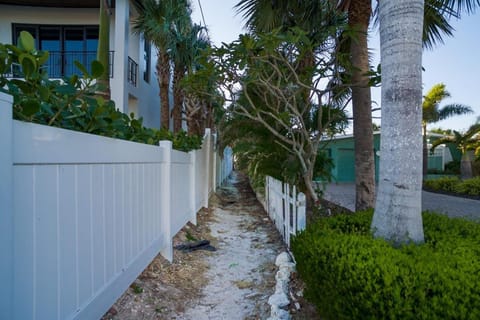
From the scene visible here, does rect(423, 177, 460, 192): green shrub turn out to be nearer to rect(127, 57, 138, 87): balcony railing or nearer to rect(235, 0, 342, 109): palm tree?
rect(235, 0, 342, 109): palm tree

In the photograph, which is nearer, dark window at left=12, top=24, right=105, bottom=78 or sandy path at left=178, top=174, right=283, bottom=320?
sandy path at left=178, top=174, right=283, bottom=320

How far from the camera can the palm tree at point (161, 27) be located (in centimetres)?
1016

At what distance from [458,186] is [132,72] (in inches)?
562

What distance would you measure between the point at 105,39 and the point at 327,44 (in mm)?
4578

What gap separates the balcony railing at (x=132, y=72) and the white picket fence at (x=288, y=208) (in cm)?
706

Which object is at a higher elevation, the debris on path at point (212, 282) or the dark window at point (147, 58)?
the dark window at point (147, 58)

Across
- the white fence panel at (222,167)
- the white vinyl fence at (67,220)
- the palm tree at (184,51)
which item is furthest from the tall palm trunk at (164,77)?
the white vinyl fence at (67,220)

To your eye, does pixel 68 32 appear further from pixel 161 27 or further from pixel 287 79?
pixel 287 79

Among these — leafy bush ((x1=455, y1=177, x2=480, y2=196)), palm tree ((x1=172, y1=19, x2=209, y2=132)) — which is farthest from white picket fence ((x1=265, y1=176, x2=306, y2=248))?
leafy bush ((x1=455, y1=177, x2=480, y2=196))

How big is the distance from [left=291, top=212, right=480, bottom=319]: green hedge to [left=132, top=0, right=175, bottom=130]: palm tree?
8.02 m

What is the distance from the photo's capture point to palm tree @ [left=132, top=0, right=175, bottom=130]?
10156 millimetres

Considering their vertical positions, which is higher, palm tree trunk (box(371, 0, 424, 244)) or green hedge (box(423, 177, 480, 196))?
palm tree trunk (box(371, 0, 424, 244))

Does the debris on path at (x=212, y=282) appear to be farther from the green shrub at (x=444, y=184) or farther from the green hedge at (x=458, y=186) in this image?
the green shrub at (x=444, y=184)

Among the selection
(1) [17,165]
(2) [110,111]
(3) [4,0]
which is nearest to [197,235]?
(2) [110,111]
